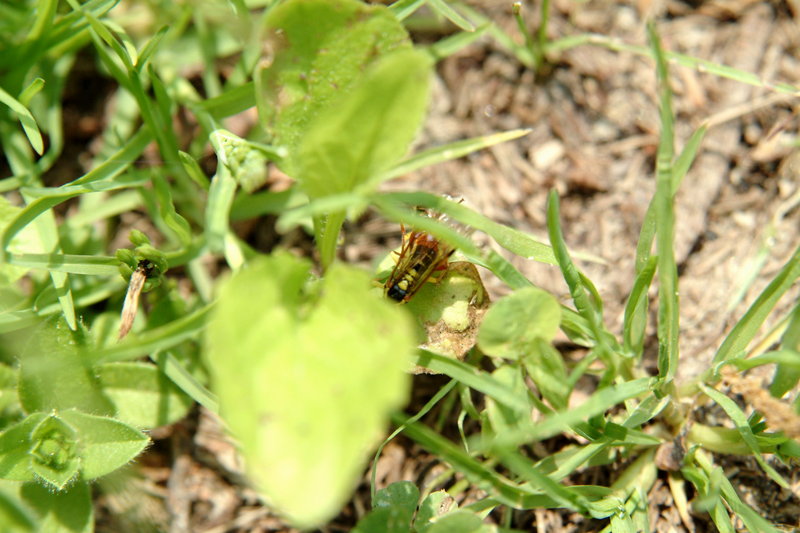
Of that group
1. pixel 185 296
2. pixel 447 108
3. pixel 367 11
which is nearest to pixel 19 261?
pixel 185 296

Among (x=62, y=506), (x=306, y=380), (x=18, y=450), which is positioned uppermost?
(x=306, y=380)

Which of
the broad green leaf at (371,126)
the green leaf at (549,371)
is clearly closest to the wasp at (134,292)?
the broad green leaf at (371,126)

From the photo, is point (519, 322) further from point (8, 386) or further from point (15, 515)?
point (8, 386)

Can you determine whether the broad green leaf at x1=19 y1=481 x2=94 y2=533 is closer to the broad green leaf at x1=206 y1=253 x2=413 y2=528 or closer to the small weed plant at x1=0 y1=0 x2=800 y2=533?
the small weed plant at x1=0 y1=0 x2=800 y2=533

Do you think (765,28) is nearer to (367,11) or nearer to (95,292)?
(367,11)

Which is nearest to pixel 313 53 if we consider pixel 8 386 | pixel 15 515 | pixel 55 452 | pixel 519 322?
pixel 519 322

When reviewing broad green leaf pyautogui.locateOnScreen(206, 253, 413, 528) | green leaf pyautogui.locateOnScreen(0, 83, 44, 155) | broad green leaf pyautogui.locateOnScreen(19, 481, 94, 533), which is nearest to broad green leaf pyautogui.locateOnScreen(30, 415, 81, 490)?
broad green leaf pyautogui.locateOnScreen(19, 481, 94, 533)
